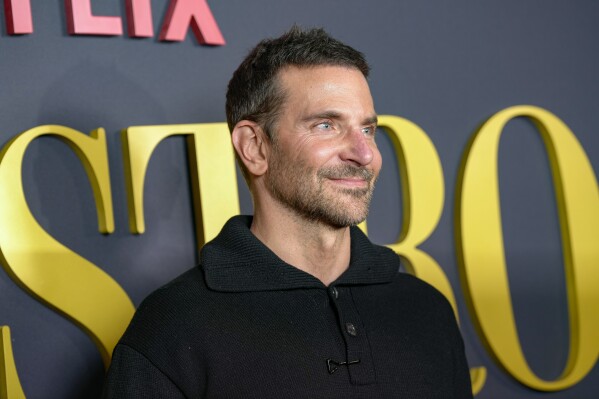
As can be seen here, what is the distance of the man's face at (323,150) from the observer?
1497 mm

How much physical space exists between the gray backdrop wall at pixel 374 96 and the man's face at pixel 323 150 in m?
0.39

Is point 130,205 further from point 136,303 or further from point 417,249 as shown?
point 417,249

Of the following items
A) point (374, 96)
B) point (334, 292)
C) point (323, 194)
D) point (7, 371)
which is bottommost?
point (7, 371)

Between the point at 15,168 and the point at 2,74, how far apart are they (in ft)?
0.57

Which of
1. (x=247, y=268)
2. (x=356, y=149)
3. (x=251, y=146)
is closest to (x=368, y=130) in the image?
(x=356, y=149)

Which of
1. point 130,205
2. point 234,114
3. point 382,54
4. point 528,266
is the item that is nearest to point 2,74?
point 130,205

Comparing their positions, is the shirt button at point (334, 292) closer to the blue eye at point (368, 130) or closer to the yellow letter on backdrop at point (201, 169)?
the blue eye at point (368, 130)

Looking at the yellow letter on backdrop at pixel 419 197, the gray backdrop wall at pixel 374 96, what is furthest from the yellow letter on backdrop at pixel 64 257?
the yellow letter on backdrop at pixel 419 197

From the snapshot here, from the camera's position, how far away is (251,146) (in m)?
1.57

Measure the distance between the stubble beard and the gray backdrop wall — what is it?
0.41 meters

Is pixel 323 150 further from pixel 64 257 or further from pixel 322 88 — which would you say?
pixel 64 257

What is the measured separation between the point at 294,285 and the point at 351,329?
4.4 inches

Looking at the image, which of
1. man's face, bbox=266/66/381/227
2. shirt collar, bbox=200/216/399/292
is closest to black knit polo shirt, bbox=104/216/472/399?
shirt collar, bbox=200/216/399/292

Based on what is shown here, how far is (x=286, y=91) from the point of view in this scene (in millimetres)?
1539
